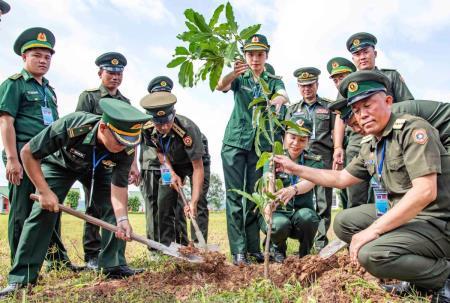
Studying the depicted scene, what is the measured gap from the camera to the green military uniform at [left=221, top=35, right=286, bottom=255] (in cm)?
446

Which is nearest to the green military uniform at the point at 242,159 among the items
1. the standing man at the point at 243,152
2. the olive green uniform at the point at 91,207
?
the standing man at the point at 243,152

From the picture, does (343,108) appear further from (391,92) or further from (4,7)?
(4,7)

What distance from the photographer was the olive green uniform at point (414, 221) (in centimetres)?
264

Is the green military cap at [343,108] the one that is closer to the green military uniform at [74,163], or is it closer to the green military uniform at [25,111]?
the green military uniform at [74,163]

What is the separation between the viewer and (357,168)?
3.35 metres

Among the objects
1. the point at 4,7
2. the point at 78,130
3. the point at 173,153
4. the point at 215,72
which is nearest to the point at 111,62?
the point at 173,153

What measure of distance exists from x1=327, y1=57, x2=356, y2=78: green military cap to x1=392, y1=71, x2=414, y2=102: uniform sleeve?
0.98 m

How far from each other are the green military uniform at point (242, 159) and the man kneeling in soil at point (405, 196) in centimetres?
164

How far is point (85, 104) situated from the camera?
4.88 m

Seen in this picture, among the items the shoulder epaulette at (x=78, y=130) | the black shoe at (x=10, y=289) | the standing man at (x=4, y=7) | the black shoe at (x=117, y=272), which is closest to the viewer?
the black shoe at (x=10, y=289)

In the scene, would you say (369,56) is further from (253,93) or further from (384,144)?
(384,144)

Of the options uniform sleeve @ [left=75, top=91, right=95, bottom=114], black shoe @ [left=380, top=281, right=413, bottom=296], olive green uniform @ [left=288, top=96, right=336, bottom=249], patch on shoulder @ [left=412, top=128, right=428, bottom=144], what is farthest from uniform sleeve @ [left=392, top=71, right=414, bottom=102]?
uniform sleeve @ [left=75, top=91, right=95, bottom=114]

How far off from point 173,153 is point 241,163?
843mm

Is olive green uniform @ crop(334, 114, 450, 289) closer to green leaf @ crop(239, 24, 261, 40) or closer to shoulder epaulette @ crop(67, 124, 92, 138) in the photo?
green leaf @ crop(239, 24, 261, 40)
